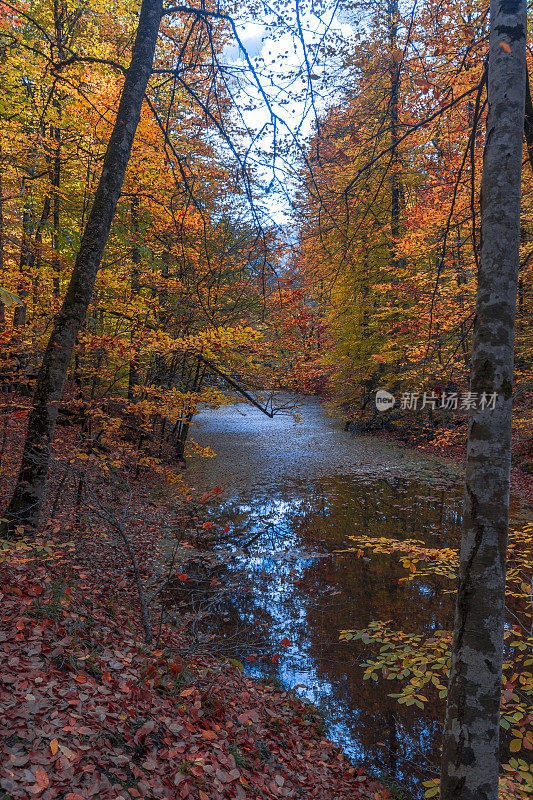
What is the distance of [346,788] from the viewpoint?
3.39 m

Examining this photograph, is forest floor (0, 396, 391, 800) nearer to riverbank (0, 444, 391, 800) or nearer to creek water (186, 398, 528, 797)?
riverbank (0, 444, 391, 800)

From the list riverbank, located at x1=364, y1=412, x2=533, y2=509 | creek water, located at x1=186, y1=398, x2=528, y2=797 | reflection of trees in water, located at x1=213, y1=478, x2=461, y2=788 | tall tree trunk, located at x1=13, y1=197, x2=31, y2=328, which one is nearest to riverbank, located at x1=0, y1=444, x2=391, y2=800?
creek water, located at x1=186, y1=398, x2=528, y2=797

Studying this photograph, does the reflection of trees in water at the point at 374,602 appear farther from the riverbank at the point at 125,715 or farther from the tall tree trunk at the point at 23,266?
the tall tree trunk at the point at 23,266

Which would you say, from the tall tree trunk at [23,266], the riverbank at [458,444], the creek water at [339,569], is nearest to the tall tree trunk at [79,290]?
the creek water at [339,569]

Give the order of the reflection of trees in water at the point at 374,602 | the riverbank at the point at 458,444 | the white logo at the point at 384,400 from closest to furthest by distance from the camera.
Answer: the reflection of trees in water at the point at 374,602, the riverbank at the point at 458,444, the white logo at the point at 384,400

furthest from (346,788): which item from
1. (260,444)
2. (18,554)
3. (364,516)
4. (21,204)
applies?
(260,444)

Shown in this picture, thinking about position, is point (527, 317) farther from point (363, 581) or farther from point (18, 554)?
point (18, 554)

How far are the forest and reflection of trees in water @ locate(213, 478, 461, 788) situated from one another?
1.8 inches

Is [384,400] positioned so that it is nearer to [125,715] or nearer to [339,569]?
[339,569]

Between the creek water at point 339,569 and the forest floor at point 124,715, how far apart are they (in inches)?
19.1

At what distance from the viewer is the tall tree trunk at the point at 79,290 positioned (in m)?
4.48

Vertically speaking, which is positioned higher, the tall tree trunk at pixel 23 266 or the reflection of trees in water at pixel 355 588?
the tall tree trunk at pixel 23 266

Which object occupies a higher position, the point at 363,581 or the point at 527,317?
the point at 527,317

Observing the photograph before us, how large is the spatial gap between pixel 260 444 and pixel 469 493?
1651 centimetres
